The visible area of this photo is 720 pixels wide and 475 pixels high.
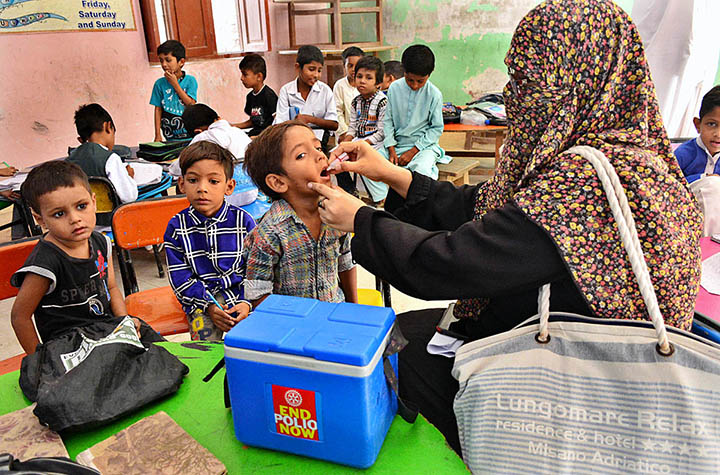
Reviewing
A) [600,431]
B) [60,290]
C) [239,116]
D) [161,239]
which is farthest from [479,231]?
[239,116]

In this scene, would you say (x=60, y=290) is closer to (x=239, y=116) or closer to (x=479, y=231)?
(x=479, y=231)

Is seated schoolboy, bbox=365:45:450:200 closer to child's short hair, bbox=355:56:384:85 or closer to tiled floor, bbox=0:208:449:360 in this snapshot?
child's short hair, bbox=355:56:384:85

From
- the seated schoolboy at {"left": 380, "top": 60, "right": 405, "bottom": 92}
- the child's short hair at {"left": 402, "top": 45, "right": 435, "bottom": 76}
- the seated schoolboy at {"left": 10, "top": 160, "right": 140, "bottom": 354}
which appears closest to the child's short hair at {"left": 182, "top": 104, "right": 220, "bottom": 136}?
the child's short hair at {"left": 402, "top": 45, "right": 435, "bottom": 76}

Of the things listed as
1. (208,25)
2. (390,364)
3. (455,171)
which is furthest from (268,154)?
(208,25)

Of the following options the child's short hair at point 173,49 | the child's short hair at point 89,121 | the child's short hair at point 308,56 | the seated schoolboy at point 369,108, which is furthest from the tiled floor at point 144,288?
the child's short hair at point 308,56

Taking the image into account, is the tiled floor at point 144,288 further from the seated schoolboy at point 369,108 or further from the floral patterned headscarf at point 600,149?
the floral patterned headscarf at point 600,149

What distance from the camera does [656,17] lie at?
3244mm

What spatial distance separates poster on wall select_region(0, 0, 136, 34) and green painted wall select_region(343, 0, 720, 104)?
→ 4.27 m

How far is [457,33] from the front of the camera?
8148 mm

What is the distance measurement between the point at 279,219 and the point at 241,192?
1705 mm

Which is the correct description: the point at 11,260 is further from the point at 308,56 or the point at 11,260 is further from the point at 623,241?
the point at 308,56

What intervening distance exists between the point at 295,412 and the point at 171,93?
15.0 feet

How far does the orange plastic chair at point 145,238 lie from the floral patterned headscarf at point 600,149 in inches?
60.7

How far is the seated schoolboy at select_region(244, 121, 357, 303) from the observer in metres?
1.54
